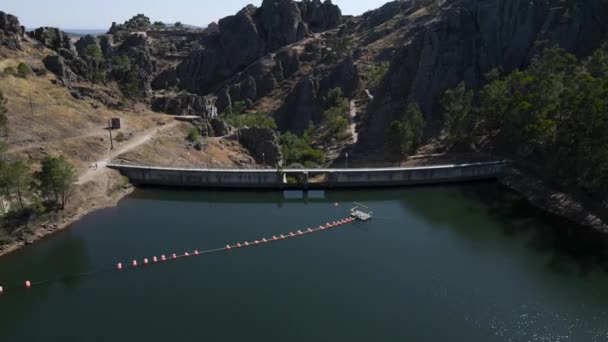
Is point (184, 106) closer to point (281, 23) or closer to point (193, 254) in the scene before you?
point (193, 254)

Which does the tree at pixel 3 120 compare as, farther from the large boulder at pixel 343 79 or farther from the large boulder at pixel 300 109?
the large boulder at pixel 343 79

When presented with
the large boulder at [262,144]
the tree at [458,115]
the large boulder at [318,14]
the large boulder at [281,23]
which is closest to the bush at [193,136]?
the large boulder at [262,144]

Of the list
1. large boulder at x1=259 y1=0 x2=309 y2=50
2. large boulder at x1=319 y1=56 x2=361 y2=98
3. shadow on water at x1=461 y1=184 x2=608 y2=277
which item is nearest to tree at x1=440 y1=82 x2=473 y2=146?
shadow on water at x1=461 y1=184 x2=608 y2=277

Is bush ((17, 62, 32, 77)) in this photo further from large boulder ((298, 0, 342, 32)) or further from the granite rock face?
large boulder ((298, 0, 342, 32))

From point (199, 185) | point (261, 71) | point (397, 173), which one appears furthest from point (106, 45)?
point (397, 173)

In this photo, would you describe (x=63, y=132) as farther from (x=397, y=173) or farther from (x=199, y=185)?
(x=397, y=173)

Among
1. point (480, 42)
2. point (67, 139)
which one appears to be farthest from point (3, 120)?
point (480, 42)
